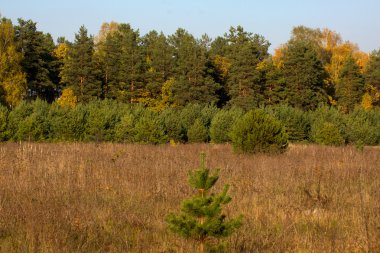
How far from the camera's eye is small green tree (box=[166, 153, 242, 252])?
4816 mm

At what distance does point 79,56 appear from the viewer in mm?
41938

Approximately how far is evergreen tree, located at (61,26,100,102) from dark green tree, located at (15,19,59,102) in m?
4.53

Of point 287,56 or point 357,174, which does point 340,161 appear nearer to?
point 357,174

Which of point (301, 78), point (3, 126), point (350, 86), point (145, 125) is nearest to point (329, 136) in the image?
point (145, 125)

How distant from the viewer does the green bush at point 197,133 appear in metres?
27.8

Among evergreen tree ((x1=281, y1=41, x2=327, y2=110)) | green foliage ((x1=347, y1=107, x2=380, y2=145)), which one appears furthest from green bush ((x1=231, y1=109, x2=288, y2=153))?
evergreen tree ((x1=281, y1=41, x2=327, y2=110))

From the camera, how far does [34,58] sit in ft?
148

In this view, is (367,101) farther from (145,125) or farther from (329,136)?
(145,125)

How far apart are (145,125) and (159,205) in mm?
15040

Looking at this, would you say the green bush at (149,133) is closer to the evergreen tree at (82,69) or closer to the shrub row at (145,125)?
the shrub row at (145,125)

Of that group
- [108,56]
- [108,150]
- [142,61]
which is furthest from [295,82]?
[108,150]

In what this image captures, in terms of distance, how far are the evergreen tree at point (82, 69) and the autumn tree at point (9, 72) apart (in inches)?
161

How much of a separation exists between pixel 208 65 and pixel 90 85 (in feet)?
39.8

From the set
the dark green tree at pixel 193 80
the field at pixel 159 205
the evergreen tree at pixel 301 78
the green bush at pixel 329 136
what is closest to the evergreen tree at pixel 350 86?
the evergreen tree at pixel 301 78
